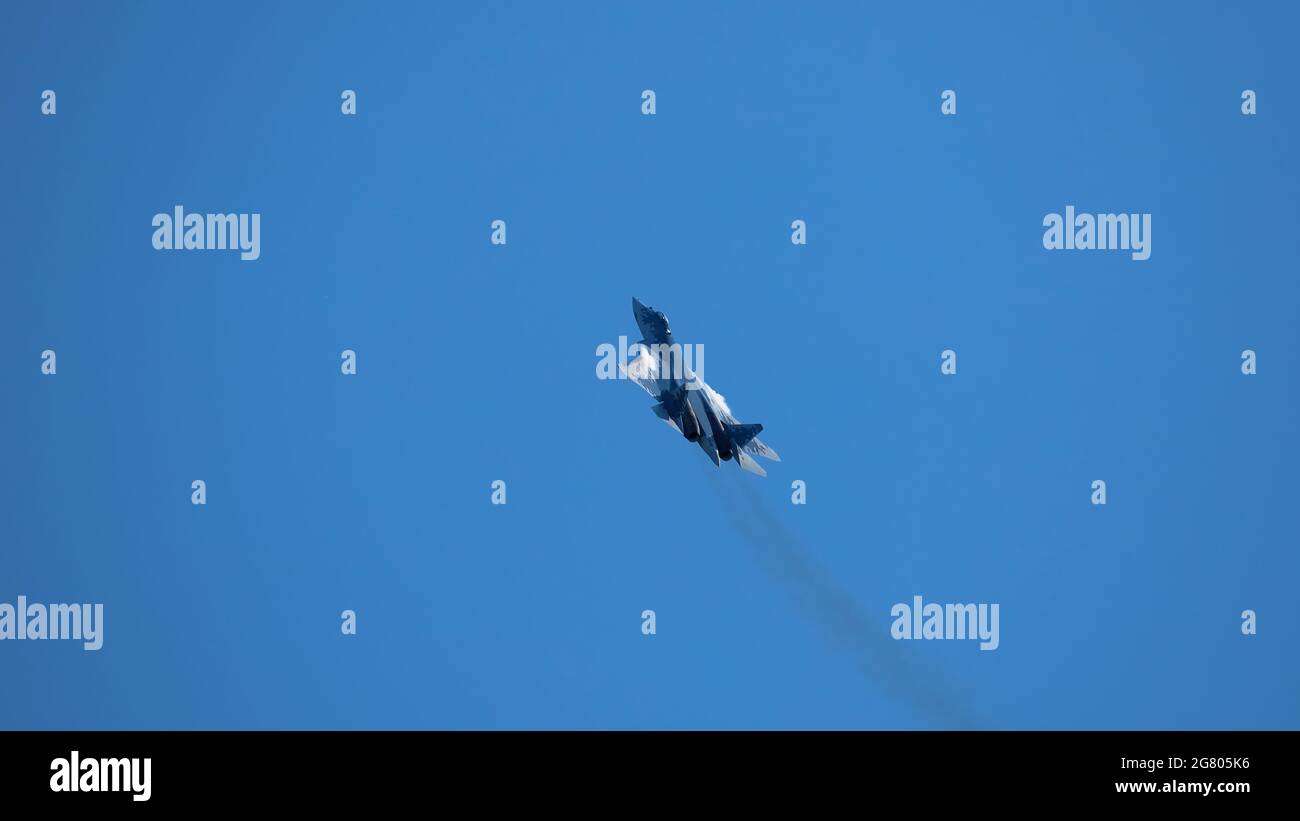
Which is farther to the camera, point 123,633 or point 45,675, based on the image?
point 123,633

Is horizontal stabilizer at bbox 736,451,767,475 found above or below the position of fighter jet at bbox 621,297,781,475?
below

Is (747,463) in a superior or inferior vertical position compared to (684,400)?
inferior

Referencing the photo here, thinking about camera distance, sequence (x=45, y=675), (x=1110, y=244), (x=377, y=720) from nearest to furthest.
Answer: (x=1110, y=244) → (x=377, y=720) → (x=45, y=675)

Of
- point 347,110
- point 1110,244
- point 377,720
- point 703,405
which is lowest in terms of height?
point 377,720

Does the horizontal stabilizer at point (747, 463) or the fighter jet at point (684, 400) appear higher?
the fighter jet at point (684, 400)

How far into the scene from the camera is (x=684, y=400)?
259ft

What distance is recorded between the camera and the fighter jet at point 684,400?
78.8 meters

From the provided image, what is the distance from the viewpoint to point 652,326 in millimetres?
80250

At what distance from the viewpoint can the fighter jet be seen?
78.8 meters
